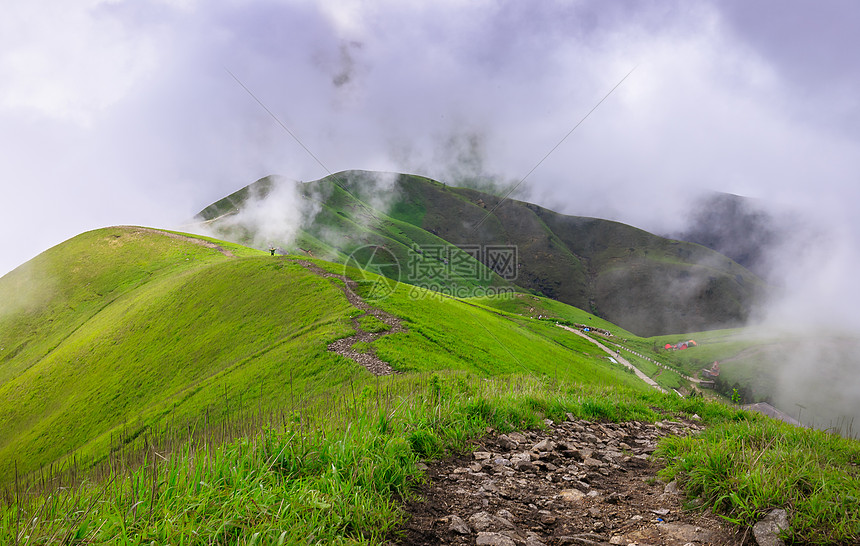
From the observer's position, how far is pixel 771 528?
12.2 feet

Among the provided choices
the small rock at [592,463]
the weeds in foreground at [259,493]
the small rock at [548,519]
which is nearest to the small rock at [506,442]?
the weeds in foreground at [259,493]

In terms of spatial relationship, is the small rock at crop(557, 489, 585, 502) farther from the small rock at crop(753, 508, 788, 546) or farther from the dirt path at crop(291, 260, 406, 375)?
the dirt path at crop(291, 260, 406, 375)

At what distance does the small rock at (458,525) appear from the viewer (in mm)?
4090

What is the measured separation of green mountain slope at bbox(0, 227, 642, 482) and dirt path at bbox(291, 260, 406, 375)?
2.17 feet

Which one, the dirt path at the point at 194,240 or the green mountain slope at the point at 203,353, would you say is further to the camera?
the dirt path at the point at 194,240

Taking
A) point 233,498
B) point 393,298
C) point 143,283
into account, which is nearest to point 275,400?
point 393,298

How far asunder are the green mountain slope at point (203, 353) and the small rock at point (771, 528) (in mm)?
14599

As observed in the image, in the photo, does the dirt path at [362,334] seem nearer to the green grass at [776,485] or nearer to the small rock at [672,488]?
the small rock at [672,488]

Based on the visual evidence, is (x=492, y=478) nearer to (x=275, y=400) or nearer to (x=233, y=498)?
(x=233, y=498)

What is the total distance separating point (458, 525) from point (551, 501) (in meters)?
1.52

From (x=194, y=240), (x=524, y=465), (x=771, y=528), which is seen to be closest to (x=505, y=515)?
(x=524, y=465)

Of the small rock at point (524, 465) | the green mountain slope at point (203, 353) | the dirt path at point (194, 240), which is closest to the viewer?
the small rock at point (524, 465)

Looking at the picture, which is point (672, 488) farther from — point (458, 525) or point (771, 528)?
point (458, 525)

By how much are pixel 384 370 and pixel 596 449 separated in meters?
18.3
